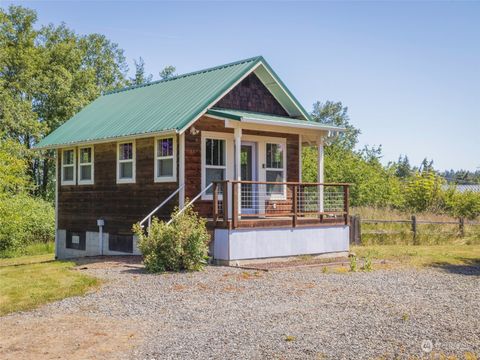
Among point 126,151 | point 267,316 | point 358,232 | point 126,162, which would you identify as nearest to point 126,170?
point 126,162

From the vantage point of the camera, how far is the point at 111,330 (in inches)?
333

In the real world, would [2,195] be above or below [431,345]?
A: above

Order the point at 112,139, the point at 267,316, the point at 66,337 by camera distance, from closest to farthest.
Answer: the point at 66,337 < the point at 267,316 < the point at 112,139

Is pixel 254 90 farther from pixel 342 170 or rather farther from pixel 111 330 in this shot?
pixel 342 170

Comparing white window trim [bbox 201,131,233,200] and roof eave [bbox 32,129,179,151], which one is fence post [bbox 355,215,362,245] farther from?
roof eave [bbox 32,129,179,151]

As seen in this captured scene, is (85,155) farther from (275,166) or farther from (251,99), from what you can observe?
(275,166)

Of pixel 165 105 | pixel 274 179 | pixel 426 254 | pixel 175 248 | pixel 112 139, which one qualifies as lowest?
pixel 426 254


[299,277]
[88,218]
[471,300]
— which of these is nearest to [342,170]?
[88,218]

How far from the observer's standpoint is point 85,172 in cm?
2081

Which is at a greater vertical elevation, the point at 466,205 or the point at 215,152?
the point at 215,152

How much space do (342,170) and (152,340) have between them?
26.7 metres

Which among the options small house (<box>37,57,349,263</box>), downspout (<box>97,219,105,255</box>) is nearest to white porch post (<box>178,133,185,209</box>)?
small house (<box>37,57,349,263</box>)

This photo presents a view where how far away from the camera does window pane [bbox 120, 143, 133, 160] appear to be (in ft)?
60.6

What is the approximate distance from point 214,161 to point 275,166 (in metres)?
2.48
